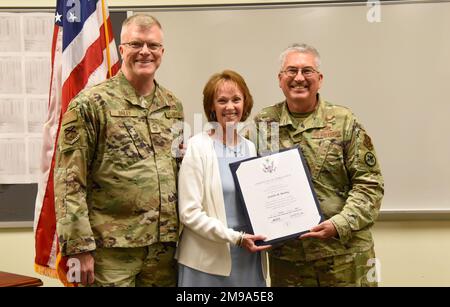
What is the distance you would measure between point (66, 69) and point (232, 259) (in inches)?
42.5

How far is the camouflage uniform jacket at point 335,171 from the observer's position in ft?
5.85

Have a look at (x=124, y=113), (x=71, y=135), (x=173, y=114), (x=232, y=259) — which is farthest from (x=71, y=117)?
(x=232, y=259)

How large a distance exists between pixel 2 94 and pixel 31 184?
51 centimetres

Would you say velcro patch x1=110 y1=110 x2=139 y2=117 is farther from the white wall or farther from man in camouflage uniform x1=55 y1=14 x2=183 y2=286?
the white wall

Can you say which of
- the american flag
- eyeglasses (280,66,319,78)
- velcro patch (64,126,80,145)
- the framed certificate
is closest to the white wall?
the american flag

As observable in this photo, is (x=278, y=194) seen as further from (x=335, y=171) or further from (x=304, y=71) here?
(x=304, y=71)

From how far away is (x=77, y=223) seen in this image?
159 centimetres

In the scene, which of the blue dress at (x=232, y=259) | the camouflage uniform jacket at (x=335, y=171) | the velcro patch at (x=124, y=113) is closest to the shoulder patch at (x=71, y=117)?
the velcro patch at (x=124, y=113)

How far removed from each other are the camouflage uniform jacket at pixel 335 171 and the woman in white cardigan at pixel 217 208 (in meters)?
0.17

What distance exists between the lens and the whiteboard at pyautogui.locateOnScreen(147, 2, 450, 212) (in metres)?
2.67
